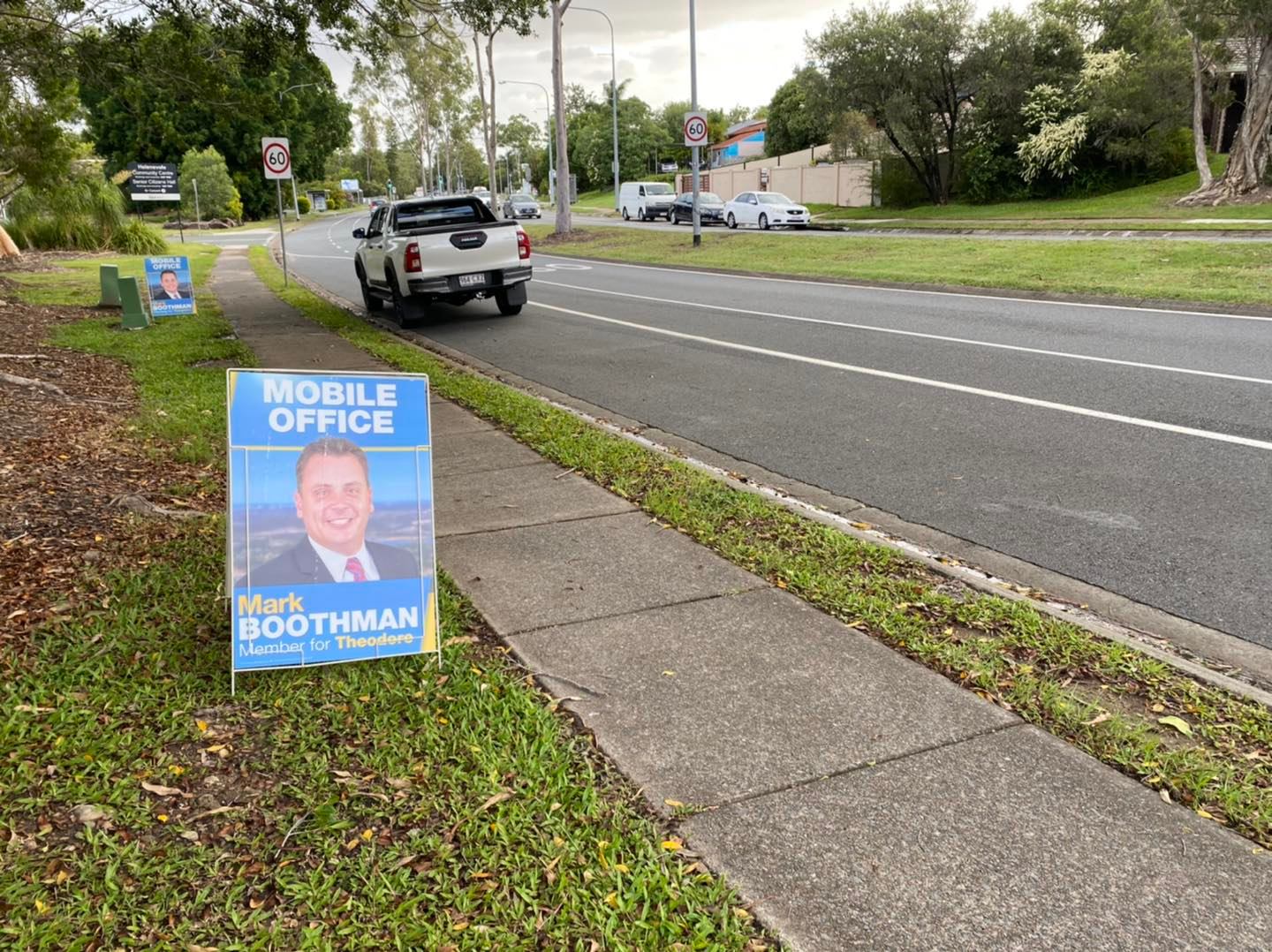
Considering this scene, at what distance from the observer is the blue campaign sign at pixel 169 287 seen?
14656 mm

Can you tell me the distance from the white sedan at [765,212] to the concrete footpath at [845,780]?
3205 centimetres

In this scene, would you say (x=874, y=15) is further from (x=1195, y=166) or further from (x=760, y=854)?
(x=760, y=854)

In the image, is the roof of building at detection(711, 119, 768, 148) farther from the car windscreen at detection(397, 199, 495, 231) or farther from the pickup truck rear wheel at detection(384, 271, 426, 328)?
the pickup truck rear wheel at detection(384, 271, 426, 328)

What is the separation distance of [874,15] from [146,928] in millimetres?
42335

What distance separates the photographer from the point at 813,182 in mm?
50938

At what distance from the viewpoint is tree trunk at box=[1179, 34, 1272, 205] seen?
29359 millimetres

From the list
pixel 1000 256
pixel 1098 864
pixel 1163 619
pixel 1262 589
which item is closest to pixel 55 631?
pixel 1098 864

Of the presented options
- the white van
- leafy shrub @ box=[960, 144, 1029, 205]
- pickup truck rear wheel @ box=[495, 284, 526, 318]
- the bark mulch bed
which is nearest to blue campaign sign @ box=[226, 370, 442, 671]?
the bark mulch bed

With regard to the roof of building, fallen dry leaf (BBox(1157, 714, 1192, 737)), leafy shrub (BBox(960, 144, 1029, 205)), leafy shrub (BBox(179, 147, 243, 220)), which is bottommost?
fallen dry leaf (BBox(1157, 714, 1192, 737))

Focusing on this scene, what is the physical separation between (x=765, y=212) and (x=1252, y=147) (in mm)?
15234

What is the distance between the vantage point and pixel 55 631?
12.9ft

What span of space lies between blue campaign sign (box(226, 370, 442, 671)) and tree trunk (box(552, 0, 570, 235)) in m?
30.5

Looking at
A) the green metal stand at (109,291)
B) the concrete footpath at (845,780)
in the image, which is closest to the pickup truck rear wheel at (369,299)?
the green metal stand at (109,291)

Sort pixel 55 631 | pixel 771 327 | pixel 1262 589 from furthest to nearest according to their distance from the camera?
pixel 771 327, pixel 1262 589, pixel 55 631
